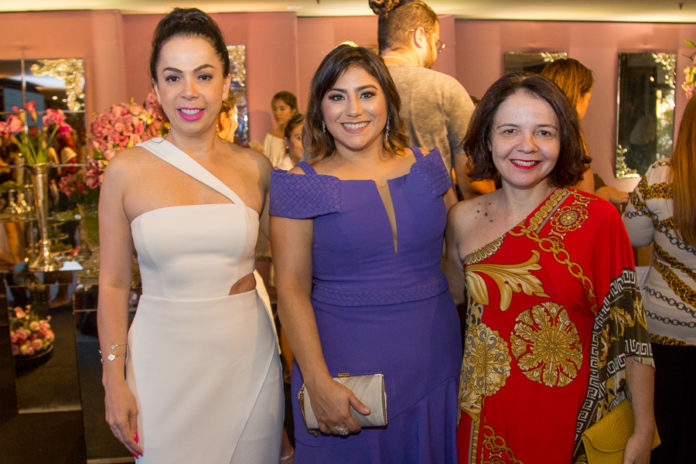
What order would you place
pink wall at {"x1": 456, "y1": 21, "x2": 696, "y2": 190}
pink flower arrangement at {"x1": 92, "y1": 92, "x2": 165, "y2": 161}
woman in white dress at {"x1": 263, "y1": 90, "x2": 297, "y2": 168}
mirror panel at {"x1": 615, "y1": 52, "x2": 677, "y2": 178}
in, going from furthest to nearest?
1. mirror panel at {"x1": 615, "y1": 52, "x2": 677, "y2": 178}
2. pink wall at {"x1": 456, "y1": 21, "x2": 696, "y2": 190}
3. woman in white dress at {"x1": 263, "y1": 90, "x2": 297, "y2": 168}
4. pink flower arrangement at {"x1": 92, "y1": 92, "x2": 165, "y2": 161}

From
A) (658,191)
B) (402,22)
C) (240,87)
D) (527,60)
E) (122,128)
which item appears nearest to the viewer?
(658,191)

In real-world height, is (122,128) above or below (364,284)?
above

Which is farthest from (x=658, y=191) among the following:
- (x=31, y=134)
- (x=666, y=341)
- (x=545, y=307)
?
(x=31, y=134)

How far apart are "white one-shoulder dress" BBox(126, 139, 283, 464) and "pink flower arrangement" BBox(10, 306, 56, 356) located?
8.44 ft

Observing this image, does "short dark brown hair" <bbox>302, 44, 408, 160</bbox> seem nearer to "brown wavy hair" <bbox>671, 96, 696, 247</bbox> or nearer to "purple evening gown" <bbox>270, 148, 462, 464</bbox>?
"purple evening gown" <bbox>270, 148, 462, 464</bbox>

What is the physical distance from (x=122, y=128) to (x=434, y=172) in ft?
5.33

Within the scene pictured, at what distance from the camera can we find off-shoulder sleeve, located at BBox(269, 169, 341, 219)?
160 cm

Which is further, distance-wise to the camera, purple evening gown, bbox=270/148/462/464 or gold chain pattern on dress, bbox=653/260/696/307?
gold chain pattern on dress, bbox=653/260/696/307

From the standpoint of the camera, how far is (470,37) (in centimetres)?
799

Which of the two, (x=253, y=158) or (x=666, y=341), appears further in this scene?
(x=666, y=341)

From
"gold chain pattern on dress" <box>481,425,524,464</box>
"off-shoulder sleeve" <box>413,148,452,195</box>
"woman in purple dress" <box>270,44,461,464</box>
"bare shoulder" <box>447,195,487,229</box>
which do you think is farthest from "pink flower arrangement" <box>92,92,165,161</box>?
"gold chain pattern on dress" <box>481,425,524,464</box>

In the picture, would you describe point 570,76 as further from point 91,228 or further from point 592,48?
point 592,48

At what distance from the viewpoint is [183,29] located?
1624 millimetres

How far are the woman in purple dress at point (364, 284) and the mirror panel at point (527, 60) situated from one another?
6.88 meters
